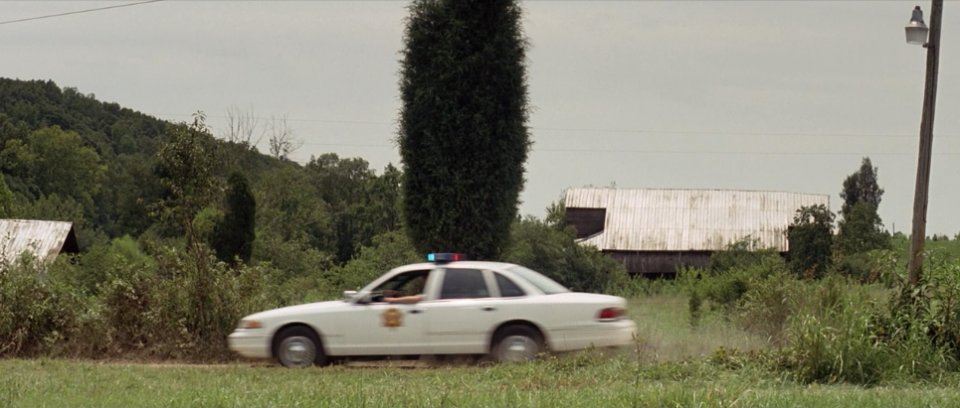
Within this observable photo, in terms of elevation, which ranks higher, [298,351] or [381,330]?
[381,330]

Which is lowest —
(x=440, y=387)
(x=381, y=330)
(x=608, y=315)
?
(x=440, y=387)

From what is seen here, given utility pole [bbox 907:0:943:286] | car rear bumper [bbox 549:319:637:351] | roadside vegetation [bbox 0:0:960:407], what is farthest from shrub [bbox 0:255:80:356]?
utility pole [bbox 907:0:943:286]

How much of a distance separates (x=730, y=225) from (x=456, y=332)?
41.2 m

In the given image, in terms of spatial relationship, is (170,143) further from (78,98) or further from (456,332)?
(78,98)

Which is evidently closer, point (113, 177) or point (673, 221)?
point (673, 221)

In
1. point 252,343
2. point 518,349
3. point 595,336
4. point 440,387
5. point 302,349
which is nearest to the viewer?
point 440,387

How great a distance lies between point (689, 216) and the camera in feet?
197

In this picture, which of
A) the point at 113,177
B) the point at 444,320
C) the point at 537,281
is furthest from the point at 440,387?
the point at 113,177

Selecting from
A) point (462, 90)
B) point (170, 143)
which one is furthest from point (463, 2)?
point (170, 143)

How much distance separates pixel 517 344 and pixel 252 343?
3.62 m

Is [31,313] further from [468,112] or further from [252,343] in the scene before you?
[468,112]

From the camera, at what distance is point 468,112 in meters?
28.8

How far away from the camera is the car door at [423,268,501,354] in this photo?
19000 millimetres

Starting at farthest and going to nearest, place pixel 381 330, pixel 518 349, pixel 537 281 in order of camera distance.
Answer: pixel 537 281, pixel 381 330, pixel 518 349
